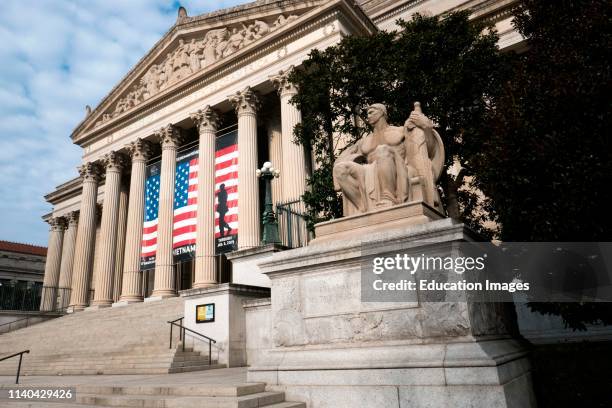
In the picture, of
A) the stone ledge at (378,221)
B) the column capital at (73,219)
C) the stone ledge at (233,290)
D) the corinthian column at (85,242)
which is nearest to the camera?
the stone ledge at (378,221)

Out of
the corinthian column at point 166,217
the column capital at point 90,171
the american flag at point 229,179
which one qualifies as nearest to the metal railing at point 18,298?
the column capital at point 90,171

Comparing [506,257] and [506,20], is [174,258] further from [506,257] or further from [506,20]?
[506,20]

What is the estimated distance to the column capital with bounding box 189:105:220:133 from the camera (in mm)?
23328

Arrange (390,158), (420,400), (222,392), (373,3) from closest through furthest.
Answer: (420,400) < (222,392) < (390,158) < (373,3)

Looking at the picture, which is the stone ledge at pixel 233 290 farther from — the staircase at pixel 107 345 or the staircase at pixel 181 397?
the staircase at pixel 181 397

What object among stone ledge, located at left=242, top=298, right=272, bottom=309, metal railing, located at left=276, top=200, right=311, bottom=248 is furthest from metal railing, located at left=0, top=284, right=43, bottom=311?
stone ledge, located at left=242, top=298, right=272, bottom=309

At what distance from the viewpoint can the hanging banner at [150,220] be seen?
77.3 ft

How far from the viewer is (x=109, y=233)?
86.3 feet

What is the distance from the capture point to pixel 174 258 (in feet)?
72.7

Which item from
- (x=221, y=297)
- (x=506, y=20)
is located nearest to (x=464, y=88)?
(x=221, y=297)

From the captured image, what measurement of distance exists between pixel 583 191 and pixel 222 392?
18.0 ft

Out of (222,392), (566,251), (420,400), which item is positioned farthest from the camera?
(566,251)

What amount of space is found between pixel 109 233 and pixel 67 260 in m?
10.2

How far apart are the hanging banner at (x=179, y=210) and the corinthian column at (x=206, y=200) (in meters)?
0.65
